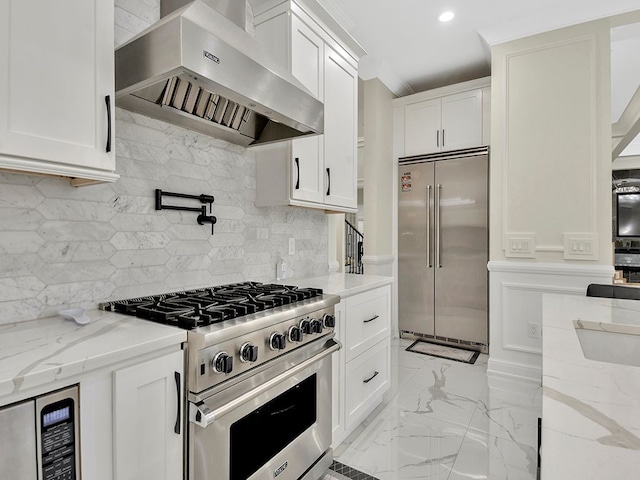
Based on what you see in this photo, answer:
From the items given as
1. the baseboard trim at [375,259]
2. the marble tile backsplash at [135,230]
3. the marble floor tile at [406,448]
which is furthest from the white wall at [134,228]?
the baseboard trim at [375,259]

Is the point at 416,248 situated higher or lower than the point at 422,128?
lower

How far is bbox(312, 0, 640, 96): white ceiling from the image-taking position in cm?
267

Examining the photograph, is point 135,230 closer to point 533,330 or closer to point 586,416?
point 586,416

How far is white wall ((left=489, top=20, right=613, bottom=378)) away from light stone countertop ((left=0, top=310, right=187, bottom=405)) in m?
2.82

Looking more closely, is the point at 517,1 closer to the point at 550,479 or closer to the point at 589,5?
the point at 589,5

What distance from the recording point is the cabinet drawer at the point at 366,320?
204 centimetres

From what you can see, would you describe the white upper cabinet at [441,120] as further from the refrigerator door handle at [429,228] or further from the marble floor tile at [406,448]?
the marble floor tile at [406,448]

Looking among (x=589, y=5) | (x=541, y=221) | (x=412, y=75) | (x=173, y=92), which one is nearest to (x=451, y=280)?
(x=541, y=221)

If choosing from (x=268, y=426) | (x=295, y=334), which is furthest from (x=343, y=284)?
(x=268, y=426)

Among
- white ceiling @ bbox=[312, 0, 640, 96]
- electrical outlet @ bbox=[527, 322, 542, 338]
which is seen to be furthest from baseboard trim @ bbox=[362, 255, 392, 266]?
white ceiling @ bbox=[312, 0, 640, 96]

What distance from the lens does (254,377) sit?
1.33 m

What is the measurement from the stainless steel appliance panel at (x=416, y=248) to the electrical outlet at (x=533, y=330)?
106 cm

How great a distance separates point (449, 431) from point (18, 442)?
7.09ft

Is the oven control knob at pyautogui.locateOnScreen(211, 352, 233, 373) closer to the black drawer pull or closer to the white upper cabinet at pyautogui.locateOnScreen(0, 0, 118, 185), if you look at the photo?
the white upper cabinet at pyautogui.locateOnScreen(0, 0, 118, 185)
